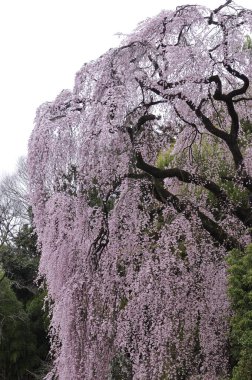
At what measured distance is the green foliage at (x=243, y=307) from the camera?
181 inches

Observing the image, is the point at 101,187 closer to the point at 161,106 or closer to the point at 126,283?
the point at 126,283

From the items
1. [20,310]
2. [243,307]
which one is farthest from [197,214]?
[20,310]

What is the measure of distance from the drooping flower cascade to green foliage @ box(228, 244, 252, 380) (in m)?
0.50

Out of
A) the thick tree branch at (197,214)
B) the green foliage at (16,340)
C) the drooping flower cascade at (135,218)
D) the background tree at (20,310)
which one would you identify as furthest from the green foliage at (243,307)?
the green foliage at (16,340)

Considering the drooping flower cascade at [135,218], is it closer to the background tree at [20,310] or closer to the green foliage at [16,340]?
the background tree at [20,310]

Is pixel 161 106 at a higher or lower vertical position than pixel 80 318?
higher

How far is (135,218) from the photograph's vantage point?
526 centimetres

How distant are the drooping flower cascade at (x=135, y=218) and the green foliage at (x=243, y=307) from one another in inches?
19.8

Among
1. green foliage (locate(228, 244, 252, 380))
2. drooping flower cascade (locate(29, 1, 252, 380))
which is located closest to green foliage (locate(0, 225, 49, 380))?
drooping flower cascade (locate(29, 1, 252, 380))

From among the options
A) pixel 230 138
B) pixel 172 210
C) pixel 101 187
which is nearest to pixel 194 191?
pixel 230 138

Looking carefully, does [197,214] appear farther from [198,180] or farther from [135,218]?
[135,218]

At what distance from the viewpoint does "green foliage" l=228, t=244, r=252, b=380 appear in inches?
181

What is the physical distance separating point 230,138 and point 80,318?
2.85 metres

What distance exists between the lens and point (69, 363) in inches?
204
